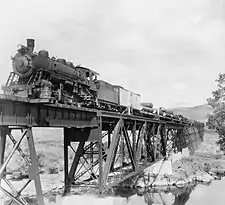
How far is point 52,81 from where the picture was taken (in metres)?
16.4

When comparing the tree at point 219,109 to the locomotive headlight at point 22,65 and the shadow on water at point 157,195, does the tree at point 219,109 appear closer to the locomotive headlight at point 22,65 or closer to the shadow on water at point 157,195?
the shadow on water at point 157,195

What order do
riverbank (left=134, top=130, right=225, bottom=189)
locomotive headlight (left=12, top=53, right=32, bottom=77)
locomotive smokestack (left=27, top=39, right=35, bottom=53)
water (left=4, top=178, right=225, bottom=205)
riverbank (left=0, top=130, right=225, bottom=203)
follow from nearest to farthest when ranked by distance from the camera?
locomotive headlight (left=12, top=53, right=32, bottom=77) < locomotive smokestack (left=27, top=39, right=35, bottom=53) < water (left=4, top=178, right=225, bottom=205) < riverbank (left=0, top=130, right=225, bottom=203) < riverbank (left=134, top=130, right=225, bottom=189)

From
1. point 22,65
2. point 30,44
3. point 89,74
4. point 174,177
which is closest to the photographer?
point 22,65

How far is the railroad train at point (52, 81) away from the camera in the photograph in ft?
47.1

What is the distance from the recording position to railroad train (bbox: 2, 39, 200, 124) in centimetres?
1437

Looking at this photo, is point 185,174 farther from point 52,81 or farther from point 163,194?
point 52,81

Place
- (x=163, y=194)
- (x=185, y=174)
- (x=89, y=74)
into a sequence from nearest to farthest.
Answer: (x=89, y=74)
(x=163, y=194)
(x=185, y=174)

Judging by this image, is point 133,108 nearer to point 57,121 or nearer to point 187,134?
point 57,121

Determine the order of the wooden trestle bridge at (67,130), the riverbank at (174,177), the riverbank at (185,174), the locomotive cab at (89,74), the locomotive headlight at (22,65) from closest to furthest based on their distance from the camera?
the wooden trestle bridge at (67,130) < the locomotive headlight at (22,65) < the locomotive cab at (89,74) < the riverbank at (174,177) < the riverbank at (185,174)

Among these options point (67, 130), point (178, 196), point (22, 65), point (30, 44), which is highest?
point (30, 44)

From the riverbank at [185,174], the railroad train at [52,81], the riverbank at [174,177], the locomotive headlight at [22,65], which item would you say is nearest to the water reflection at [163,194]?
the riverbank at [174,177]

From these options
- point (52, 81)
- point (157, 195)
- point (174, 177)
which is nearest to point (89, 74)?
point (52, 81)

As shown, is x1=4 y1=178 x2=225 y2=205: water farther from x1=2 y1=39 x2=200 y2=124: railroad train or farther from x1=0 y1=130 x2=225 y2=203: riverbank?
x1=2 y1=39 x2=200 y2=124: railroad train

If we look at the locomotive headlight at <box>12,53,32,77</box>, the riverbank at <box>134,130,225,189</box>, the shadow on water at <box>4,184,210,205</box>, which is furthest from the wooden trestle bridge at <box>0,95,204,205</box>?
the riverbank at <box>134,130,225,189</box>
